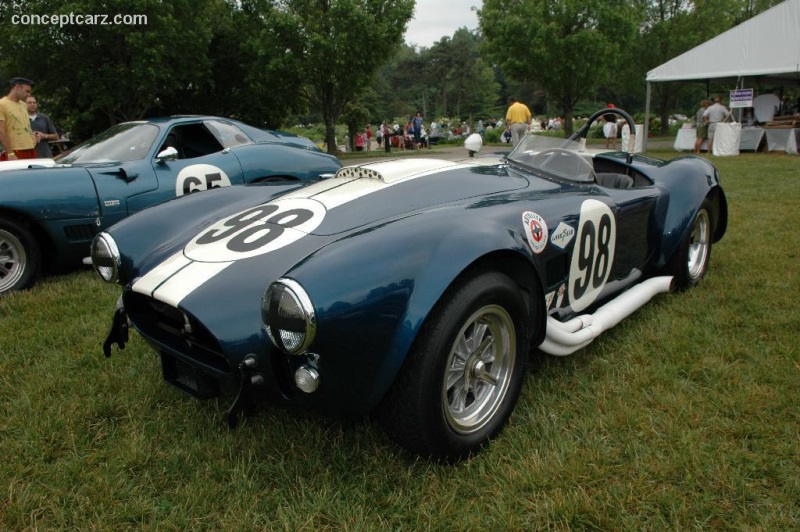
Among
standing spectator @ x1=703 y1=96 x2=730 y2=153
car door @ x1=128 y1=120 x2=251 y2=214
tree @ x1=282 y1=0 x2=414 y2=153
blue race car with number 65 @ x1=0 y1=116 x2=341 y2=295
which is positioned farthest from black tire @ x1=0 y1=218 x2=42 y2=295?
standing spectator @ x1=703 y1=96 x2=730 y2=153

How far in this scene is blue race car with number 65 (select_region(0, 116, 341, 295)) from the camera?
166 inches

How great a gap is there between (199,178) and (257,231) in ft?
10.0

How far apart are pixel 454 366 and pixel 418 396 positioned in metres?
0.30

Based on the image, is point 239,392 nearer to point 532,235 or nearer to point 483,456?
point 483,456

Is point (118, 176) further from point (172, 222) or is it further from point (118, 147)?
point (172, 222)

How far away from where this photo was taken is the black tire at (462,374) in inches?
72.4

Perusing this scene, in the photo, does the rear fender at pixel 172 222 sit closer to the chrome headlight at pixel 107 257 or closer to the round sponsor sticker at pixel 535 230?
the chrome headlight at pixel 107 257

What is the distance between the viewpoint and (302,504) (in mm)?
1865

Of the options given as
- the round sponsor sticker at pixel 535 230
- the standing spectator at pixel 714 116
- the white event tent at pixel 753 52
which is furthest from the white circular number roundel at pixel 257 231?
the standing spectator at pixel 714 116

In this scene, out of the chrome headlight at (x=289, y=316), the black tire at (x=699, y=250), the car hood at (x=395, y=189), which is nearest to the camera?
the chrome headlight at (x=289, y=316)

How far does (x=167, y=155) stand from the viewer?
15.9 feet

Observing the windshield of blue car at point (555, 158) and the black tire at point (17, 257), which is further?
the black tire at point (17, 257)

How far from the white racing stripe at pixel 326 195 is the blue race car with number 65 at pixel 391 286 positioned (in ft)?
0.04

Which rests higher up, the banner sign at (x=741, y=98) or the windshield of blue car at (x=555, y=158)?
the banner sign at (x=741, y=98)
